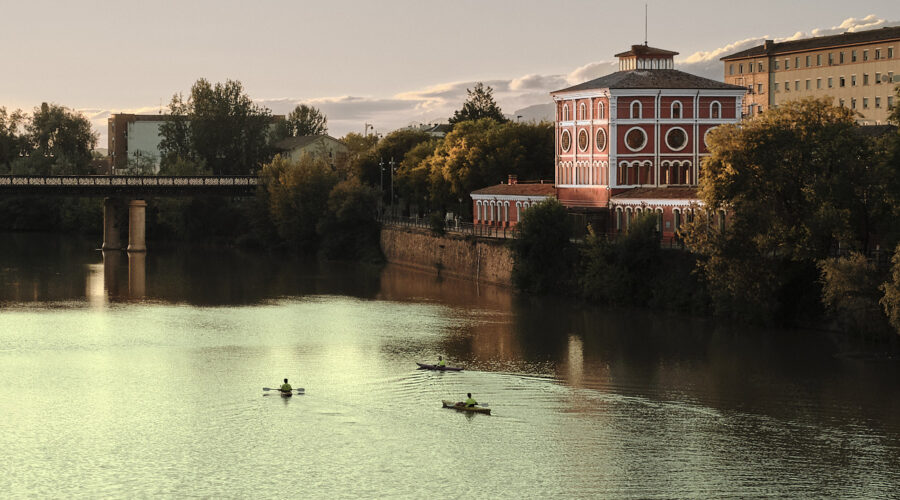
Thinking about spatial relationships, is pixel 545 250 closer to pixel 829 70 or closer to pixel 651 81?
pixel 651 81

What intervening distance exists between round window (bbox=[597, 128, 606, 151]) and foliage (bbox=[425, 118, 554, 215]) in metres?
20.1

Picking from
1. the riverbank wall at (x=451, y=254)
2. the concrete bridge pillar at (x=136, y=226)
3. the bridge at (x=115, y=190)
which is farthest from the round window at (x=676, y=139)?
the concrete bridge pillar at (x=136, y=226)

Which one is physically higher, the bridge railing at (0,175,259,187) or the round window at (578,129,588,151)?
the round window at (578,129,588,151)

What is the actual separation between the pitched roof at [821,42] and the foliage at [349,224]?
5728 centimetres

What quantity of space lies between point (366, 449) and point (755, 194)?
32.0 metres

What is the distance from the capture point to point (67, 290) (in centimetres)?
8569

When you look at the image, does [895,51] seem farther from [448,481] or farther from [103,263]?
[448,481]

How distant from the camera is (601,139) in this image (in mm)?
91062

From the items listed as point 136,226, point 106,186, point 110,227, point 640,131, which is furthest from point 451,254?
point 110,227

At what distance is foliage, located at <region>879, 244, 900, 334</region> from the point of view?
53.6m

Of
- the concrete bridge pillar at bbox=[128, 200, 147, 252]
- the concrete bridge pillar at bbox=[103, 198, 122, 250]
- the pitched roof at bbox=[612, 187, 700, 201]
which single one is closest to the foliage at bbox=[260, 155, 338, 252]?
the concrete bridge pillar at bbox=[128, 200, 147, 252]

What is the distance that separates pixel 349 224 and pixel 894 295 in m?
67.2

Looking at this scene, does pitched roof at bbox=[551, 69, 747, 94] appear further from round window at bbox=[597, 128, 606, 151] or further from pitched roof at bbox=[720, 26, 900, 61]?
pitched roof at bbox=[720, 26, 900, 61]

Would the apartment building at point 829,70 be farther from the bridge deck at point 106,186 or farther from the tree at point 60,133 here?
the tree at point 60,133
